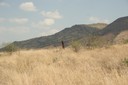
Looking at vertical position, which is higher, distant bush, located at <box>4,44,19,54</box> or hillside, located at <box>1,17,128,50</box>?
hillside, located at <box>1,17,128,50</box>

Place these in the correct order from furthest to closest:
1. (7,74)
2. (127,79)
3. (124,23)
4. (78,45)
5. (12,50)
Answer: (124,23), (12,50), (78,45), (7,74), (127,79)

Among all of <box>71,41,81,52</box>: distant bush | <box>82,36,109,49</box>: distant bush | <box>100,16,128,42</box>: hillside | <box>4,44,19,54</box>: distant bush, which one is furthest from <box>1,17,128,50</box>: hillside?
<box>71,41,81,52</box>: distant bush

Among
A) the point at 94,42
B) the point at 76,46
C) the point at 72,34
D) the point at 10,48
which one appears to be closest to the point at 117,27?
the point at 72,34

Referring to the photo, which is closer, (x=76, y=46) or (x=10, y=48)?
(x=76, y=46)

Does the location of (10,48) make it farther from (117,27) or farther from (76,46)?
(117,27)

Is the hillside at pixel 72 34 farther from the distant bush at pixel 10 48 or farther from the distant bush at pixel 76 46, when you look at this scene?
the distant bush at pixel 76 46

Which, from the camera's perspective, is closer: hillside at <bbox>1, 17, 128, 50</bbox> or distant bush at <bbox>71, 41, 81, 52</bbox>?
distant bush at <bbox>71, 41, 81, 52</bbox>

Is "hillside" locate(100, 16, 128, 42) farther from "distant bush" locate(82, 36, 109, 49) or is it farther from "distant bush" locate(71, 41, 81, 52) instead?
"distant bush" locate(71, 41, 81, 52)

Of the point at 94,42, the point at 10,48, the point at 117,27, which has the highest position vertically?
the point at 117,27

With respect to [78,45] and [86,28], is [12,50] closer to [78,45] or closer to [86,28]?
[78,45]

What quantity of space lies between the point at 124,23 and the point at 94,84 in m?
117

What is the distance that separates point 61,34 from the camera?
175125mm

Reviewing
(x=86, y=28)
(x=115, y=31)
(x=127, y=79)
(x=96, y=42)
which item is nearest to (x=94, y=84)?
(x=127, y=79)

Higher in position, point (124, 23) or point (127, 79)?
point (124, 23)
